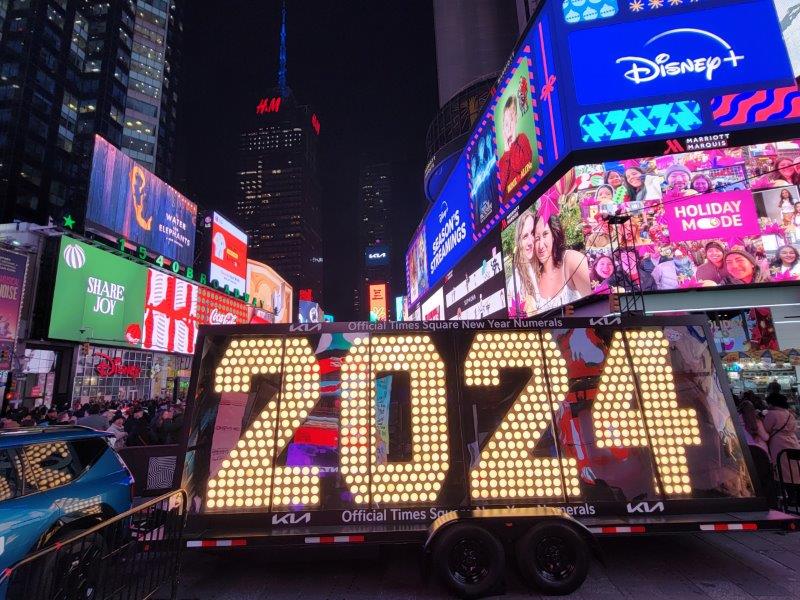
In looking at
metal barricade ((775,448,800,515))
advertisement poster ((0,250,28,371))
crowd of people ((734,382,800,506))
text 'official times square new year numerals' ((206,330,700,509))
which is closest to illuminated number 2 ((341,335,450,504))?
text 'official times square new year numerals' ((206,330,700,509))

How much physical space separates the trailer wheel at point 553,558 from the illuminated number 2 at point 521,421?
565 mm

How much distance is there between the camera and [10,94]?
59.3 metres

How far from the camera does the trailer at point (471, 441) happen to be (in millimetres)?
4926

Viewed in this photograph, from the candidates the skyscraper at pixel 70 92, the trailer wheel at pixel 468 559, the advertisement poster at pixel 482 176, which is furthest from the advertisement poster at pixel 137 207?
the trailer wheel at pixel 468 559

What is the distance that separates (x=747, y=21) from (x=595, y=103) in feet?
27.1

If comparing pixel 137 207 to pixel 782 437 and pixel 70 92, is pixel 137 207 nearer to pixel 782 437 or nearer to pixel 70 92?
pixel 782 437

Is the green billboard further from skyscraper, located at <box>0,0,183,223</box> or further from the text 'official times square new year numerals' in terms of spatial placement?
skyscraper, located at <box>0,0,183,223</box>

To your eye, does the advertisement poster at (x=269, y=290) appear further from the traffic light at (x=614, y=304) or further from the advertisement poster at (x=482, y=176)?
the traffic light at (x=614, y=304)

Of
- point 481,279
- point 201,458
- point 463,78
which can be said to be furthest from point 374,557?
point 463,78

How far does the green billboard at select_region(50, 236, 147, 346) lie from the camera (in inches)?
→ 998

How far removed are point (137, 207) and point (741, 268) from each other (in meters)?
40.2

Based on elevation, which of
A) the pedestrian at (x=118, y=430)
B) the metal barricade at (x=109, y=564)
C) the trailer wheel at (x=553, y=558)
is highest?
the pedestrian at (x=118, y=430)

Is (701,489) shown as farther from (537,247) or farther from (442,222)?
(442,222)

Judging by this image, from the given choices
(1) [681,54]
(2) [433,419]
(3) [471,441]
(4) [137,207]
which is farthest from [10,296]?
(1) [681,54]
